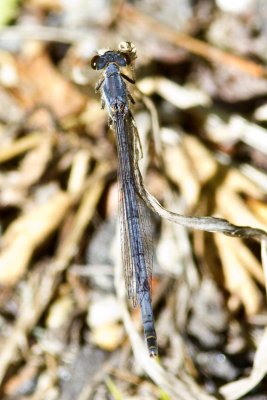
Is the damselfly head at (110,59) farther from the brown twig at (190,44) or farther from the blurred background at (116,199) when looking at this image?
the brown twig at (190,44)

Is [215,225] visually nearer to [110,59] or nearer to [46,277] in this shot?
[110,59]

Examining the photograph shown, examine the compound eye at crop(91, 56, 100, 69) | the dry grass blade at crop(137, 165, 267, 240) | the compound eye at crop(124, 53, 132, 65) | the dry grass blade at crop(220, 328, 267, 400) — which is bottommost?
the dry grass blade at crop(220, 328, 267, 400)

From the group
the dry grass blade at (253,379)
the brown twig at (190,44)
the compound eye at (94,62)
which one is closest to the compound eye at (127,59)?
the compound eye at (94,62)

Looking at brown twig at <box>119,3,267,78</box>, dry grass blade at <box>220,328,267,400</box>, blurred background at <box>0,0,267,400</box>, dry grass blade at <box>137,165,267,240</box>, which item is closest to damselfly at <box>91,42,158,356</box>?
blurred background at <box>0,0,267,400</box>

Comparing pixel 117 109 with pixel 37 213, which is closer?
pixel 117 109

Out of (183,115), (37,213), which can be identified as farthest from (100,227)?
(183,115)

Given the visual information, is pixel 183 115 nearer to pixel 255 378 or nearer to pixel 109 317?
pixel 109 317

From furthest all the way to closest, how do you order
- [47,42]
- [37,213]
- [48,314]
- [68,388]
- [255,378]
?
[47,42] → [37,213] → [48,314] → [68,388] → [255,378]

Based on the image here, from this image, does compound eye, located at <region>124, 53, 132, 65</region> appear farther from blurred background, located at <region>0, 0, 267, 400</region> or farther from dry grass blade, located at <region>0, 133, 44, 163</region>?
dry grass blade, located at <region>0, 133, 44, 163</region>

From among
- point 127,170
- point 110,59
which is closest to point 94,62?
point 110,59
